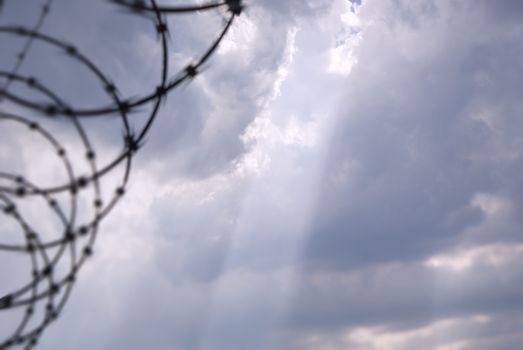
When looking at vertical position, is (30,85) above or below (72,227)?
above

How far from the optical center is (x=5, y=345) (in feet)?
29.4

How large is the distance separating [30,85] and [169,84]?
9.66 feet

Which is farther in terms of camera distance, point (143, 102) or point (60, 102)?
point (143, 102)

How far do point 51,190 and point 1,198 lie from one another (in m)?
0.85

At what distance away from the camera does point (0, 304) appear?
10.5 meters

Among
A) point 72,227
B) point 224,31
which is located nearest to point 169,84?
point 224,31

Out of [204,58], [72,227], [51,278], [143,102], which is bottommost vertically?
[51,278]

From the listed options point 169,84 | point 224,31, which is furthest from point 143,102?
point 224,31

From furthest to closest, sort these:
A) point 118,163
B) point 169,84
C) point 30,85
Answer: point 169,84 < point 118,163 < point 30,85

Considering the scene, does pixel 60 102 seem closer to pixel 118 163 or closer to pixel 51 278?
pixel 118 163

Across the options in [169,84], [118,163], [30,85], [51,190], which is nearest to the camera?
[30,85]

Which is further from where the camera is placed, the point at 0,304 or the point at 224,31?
the point at 224,31

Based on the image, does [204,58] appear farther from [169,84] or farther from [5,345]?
[5,345]

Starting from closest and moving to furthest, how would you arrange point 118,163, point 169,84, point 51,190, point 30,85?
1. point 30,85
2. point 51,190
3. point 118,163
4. point 169,84
